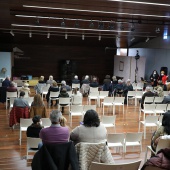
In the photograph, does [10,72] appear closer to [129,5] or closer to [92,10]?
[92,10]

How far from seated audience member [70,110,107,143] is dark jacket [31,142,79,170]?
40 centimetres

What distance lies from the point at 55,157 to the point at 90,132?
64cm

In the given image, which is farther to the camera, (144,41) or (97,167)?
(144,41)

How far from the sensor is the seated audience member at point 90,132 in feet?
10.6

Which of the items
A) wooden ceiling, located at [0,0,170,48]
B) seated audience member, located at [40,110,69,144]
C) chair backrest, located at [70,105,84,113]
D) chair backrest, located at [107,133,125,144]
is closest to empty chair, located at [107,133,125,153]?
chair backrest, located at [107,133,125,144]

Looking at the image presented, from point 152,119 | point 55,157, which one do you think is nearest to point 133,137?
point 152,119

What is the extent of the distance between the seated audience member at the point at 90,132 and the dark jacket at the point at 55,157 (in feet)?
1.31

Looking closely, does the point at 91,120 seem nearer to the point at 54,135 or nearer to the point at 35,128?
the point at 54,135

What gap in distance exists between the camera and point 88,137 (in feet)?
10.6

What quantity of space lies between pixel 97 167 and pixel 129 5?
19.8ft

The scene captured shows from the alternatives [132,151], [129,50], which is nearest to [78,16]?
[132,151]

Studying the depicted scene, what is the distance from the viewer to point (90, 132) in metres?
3.25

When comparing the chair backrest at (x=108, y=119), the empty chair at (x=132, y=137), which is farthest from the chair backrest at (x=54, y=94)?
the empty chair at (x=132, y=137)

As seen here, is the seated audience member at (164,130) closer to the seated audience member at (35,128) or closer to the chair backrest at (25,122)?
the seated audience member at (35,128)
